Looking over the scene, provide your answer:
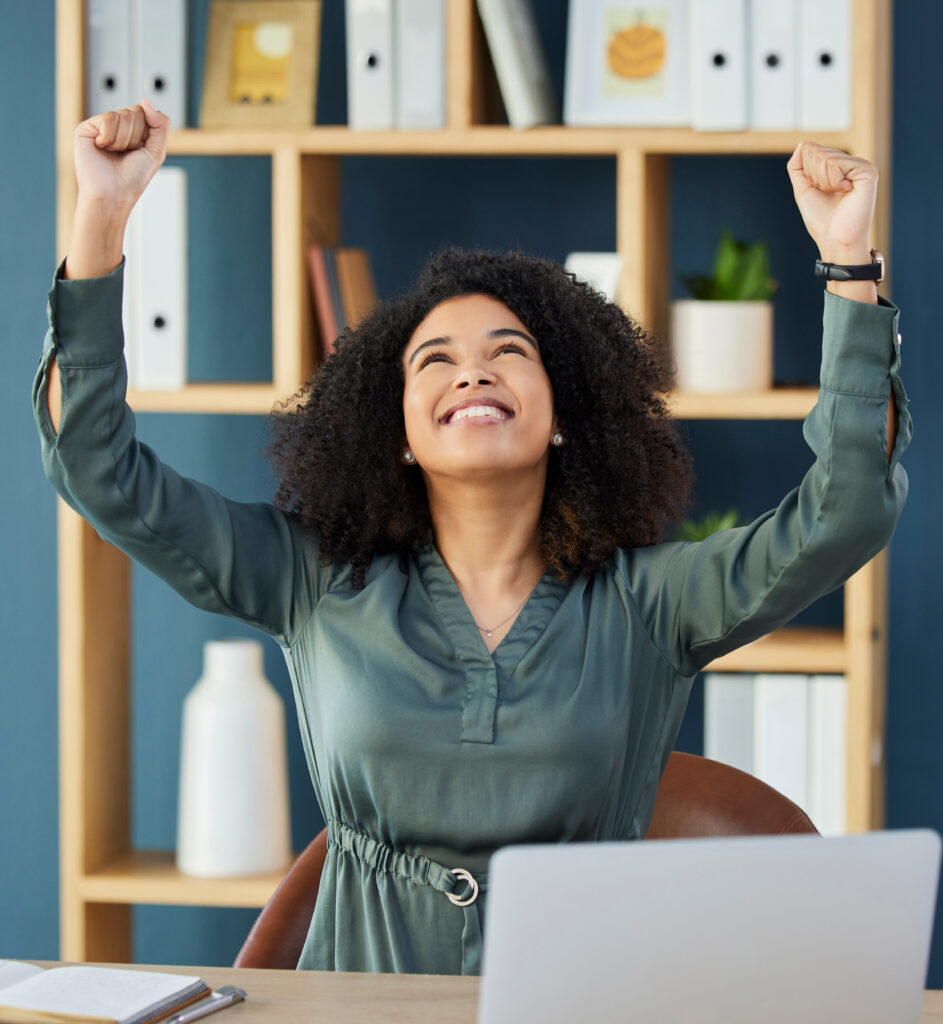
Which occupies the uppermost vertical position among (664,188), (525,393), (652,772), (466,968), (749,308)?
(664,188)

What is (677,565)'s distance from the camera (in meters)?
1.50

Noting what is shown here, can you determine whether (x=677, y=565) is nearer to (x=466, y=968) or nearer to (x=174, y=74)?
(x=466, y=968)

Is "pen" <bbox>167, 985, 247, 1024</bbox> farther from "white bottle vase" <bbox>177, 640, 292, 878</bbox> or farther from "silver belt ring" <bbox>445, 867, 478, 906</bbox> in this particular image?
"white bottle vase" <bbox>177, 640, 292, 878</bbox>

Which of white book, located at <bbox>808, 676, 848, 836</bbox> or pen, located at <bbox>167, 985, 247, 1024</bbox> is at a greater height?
pen, located at <bbox>167, 985, 247, 1024</bbox>

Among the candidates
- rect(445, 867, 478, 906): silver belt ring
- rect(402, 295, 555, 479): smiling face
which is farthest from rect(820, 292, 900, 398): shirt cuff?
rect(445, 867, 478, 906): silver belt ring

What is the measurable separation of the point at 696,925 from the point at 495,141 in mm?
1632

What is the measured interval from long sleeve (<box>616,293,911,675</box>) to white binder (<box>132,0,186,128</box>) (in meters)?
1.23

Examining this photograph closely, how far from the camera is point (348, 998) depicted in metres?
1.08

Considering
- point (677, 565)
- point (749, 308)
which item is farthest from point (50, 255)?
point (677, 565)

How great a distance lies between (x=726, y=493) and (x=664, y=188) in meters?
0.59

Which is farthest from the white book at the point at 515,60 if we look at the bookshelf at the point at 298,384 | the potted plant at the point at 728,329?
the potted plant at the point at 728,329

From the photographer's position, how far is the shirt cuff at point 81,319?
4.33ft

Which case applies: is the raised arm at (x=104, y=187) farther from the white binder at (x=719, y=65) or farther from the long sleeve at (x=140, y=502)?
the white binder at (x=719, y=65)

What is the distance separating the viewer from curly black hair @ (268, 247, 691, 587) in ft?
5.16
